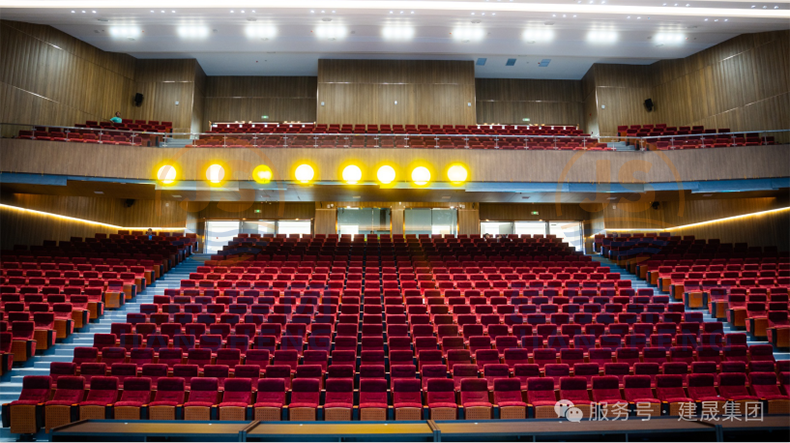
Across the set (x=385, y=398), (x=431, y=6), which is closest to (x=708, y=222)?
(x=431, y=6)

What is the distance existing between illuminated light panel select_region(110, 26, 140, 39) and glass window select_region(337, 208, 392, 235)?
6.76 metres

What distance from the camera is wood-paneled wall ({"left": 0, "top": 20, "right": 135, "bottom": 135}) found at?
10836 millimetres

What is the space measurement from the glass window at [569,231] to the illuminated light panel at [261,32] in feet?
30.5

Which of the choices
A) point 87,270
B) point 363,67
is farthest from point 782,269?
point 87,270

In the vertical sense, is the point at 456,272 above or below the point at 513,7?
below

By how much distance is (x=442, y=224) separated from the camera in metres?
14.0

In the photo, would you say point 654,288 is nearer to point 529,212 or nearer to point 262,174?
point 529,212

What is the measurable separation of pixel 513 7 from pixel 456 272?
639 centimetres

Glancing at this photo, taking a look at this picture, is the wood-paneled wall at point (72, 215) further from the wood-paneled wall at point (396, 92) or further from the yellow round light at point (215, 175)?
the wood-paneled wall at point (396, 92)

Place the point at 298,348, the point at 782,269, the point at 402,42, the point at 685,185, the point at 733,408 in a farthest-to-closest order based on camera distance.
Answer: the point at 402,42 → the point at 685,185 → the point at 782,269 → the point at 298,348 → the point at 733,408

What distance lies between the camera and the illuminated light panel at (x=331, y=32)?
40.7 feet

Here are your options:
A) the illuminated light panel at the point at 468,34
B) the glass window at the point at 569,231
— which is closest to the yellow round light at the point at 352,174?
the illuminated light panel at the point at 468,34

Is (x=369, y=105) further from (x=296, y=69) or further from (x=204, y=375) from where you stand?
(x=204, y=375)

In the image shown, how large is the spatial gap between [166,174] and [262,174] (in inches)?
74.1
